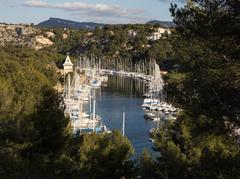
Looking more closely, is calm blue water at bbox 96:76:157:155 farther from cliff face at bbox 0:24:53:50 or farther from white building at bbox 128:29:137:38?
cliff face at bbox 0:24:53:50

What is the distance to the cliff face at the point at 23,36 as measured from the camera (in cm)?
8456

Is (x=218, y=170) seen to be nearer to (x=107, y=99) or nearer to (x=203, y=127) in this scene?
(x=203, y=127)

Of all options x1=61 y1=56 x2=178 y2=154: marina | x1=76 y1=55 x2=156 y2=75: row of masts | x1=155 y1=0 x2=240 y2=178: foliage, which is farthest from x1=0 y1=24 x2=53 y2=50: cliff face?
x1=155 y1=0 x2=240 y2=178: foliage

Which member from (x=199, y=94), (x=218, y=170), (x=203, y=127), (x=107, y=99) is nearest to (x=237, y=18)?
(x=199, y=94)

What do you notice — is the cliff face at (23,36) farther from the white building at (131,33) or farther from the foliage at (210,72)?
the foliage at (210,72)

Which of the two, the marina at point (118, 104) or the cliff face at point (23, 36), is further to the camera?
the cliff face at point (23, 36)

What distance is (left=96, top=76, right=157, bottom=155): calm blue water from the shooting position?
85.6 ft

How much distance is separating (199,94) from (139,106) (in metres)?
32.8

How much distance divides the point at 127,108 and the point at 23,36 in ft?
183

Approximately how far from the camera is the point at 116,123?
30656 mm

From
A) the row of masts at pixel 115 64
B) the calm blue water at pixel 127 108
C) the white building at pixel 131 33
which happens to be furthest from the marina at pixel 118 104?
the white building at pixel 131 33

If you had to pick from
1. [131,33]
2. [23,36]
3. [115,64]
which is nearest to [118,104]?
[115,64]

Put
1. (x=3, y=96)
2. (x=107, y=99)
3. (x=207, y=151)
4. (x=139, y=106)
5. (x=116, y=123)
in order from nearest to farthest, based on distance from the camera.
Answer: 1. (x=207, y=151)
2. (x=3, y=96)
3. (x=116, y=123)
4. (x=139, y=106)
5. (x=107, y=99)

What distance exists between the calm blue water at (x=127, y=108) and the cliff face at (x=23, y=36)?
28.5 metres
